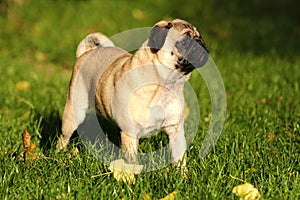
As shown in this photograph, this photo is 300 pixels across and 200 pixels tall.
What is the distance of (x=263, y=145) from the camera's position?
12.9 feet

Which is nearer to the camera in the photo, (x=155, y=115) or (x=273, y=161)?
(x=155, y=115)

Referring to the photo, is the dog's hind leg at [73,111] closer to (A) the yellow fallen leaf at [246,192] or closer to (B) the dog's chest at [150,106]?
(B) the dog's chest at [150,106]

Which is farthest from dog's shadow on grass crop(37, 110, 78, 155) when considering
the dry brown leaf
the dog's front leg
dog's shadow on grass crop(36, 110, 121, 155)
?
the dog's front leg

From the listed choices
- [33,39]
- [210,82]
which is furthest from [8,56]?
[210,82]

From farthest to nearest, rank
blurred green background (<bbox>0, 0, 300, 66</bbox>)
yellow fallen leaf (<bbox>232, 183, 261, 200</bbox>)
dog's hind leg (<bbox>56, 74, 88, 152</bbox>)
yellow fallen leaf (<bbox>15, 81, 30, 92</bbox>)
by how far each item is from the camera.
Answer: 1. blurred green background (<bbox>0, 0, 300, 66</bbox>)
2. yellow fallen leaf (<bbox>15, 81, 30, 92</bbox>)
3. dog's hind leg (<bbox>56, 74, 88, 152</bbox>)
4. yellow fallen leaf (<bbox>232, 183, 261, 200</bbox>)

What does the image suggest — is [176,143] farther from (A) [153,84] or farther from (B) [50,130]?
(B) [50,130]

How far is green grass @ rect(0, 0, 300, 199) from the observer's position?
318 centimetres

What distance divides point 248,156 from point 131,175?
2.80 feet

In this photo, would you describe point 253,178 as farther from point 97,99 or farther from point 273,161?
point 97,99

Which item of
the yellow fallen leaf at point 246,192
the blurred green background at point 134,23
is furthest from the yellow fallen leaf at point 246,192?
the blurred green background at point 134,23

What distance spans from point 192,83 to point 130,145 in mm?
2807

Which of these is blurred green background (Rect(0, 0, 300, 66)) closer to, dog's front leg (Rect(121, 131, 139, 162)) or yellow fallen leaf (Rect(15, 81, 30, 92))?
yellow fallen leaf (Rect(15, 81, 30, 92))

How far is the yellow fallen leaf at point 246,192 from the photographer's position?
9.81 feet

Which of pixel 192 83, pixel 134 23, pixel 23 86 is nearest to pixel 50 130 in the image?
pixel 23 86
